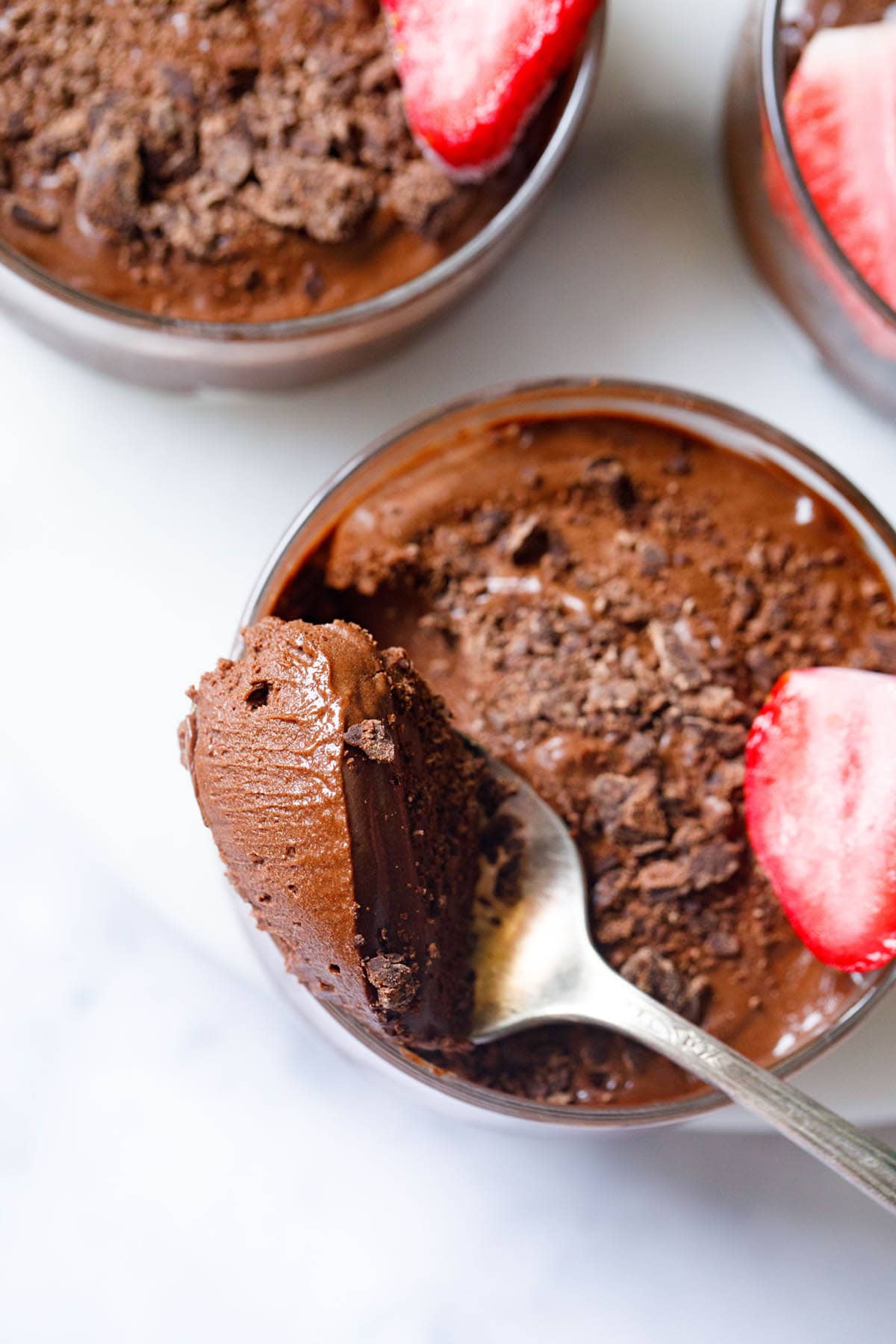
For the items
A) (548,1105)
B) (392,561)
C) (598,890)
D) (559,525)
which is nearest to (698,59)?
(559,525)

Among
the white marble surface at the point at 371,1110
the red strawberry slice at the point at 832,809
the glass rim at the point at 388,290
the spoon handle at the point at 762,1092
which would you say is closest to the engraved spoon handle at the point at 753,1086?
the spoon handle at the point at 762,1092

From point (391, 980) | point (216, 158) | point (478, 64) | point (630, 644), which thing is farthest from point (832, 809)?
point (216, 158)

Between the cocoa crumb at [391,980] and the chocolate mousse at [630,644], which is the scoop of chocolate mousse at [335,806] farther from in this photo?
the chocolate mousse at [630,644]

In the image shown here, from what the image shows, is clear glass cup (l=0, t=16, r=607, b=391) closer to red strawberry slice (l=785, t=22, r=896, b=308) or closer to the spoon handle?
red strawberry slice (l=785, t=22, r=896, b=308)

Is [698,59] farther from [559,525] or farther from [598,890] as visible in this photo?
[598,890]

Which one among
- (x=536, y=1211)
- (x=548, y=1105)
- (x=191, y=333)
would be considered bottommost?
(x=536, y=1211)

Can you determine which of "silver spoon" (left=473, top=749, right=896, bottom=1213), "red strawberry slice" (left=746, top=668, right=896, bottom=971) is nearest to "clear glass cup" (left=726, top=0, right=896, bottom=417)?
"red strawberry slice" (left=746, top=668, right=896, bottom=971)
